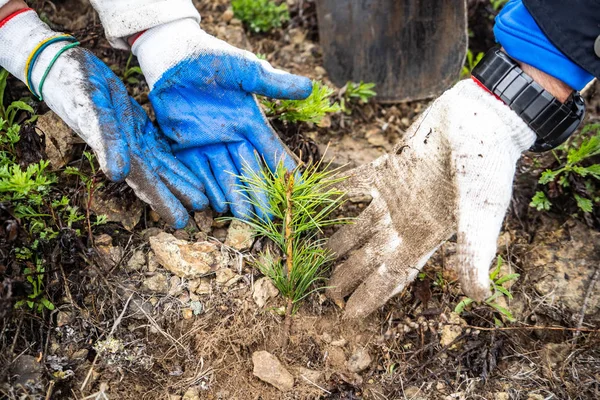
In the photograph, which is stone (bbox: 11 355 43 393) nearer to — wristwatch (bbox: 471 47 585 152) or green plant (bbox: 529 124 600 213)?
wristwatch (bbox: 471 47 585 152)

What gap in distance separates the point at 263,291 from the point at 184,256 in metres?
0.36

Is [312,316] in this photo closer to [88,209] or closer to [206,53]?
[88,209]

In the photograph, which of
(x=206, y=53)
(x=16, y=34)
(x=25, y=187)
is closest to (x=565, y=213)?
(x=206, y=53)

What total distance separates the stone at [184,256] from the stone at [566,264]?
4.74ft

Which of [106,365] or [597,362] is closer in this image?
[106,365]

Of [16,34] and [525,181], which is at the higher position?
[525,181]

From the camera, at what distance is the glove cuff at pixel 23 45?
1.95 meters

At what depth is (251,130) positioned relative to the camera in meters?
2.14

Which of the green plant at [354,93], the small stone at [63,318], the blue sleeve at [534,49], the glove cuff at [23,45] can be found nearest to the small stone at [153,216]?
the small stone at [63,318]

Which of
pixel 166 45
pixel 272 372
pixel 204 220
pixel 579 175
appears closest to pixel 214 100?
pixel 166 45

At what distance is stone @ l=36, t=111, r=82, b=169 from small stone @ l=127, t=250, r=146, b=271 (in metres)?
0.54

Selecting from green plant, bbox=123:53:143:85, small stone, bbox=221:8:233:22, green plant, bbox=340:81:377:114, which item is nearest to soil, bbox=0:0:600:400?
green plant, bbox=123:53:143:85

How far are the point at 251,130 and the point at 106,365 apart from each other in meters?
1.12

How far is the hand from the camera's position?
2039 millimetres
